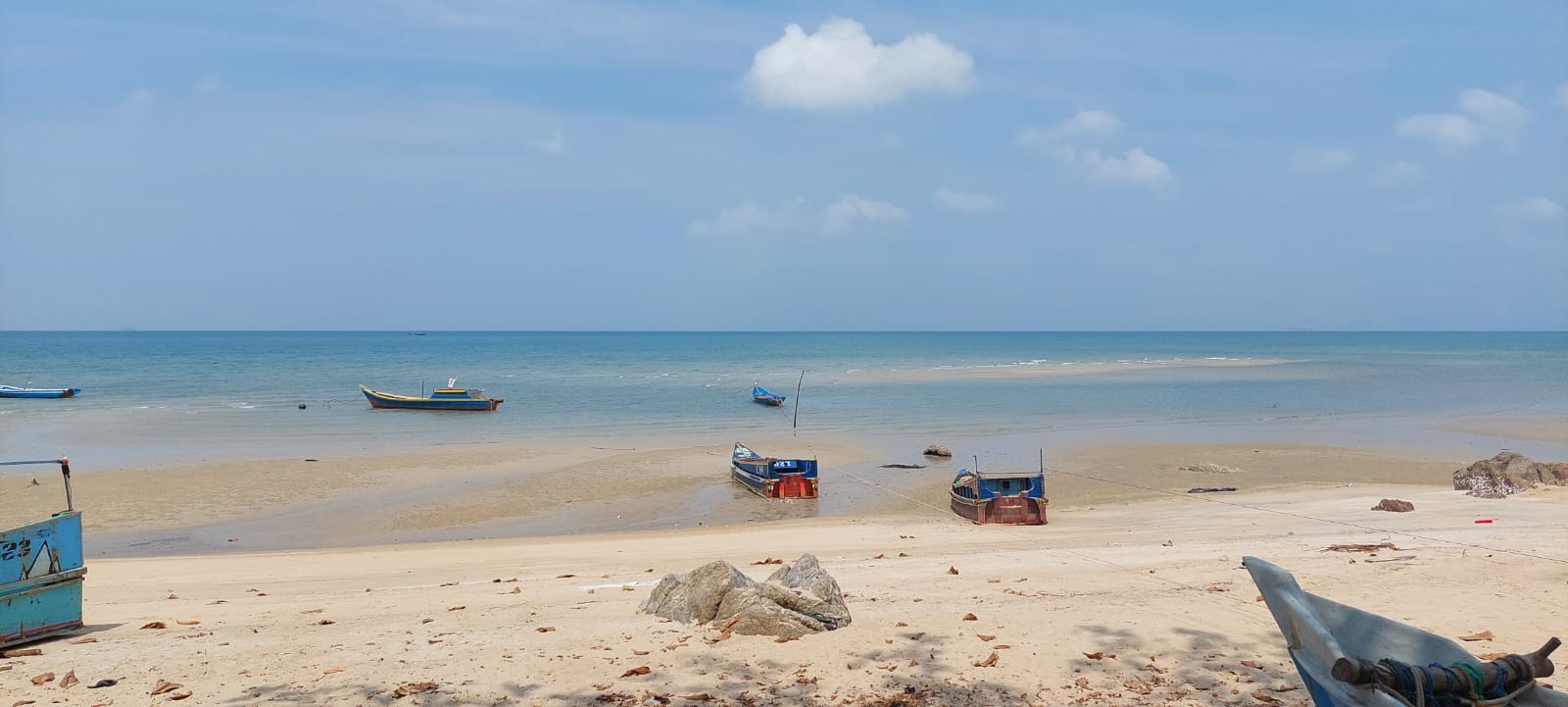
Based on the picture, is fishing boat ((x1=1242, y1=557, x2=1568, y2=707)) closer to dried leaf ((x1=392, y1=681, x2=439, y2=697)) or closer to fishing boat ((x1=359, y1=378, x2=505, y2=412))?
dried leaf ((x1=392, y1=681, x2=439, y2=697))

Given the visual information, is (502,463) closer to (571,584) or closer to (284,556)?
(284,556)

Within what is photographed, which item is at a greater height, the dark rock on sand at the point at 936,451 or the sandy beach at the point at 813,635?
the sandy beach at the point at 813,635

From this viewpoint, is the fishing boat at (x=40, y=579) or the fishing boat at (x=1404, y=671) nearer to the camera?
the fishing boat at (x=1404, y=671)

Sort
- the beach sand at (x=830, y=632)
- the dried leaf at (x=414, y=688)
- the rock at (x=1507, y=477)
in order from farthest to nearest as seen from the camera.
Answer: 1. the rock at (x=1507, y=477)
2. the beach sand at (x=830, y=632)
3. the dried leaf at (x=414, y=688)

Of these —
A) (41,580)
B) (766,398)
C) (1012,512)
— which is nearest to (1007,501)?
(1012,512)

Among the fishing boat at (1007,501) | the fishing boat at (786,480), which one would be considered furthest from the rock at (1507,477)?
the fishing boat at (786,480)

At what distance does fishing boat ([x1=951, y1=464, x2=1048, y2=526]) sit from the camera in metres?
21.0

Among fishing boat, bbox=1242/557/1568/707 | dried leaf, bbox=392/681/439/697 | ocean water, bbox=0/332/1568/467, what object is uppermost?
fishing boat, bbox=1242/557/1568/707

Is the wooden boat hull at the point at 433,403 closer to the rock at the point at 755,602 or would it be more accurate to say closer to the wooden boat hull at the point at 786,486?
the wooden boat hull at the point at 786,486

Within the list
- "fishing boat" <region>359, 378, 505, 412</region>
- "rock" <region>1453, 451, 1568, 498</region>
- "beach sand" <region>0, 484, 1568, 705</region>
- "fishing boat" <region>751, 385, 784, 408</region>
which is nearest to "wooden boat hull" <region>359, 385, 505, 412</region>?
"fishing boat" <region>359, 378, 505, 412</region>

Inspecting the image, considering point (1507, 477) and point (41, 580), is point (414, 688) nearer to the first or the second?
point (41, 580)

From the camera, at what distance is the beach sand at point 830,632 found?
7.80 metres

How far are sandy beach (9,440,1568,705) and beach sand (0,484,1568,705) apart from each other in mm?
40

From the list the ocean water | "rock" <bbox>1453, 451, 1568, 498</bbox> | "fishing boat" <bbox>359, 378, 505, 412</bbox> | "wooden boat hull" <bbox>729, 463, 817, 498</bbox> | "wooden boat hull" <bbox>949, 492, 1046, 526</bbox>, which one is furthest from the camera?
"fishing boat" <bbox>359, 378, 505, 412</bbox>
